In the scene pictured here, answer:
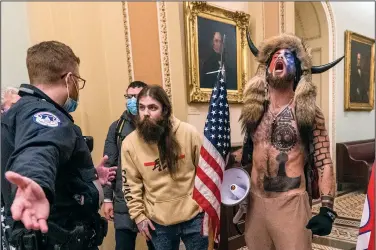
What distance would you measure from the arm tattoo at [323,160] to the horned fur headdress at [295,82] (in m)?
0.10

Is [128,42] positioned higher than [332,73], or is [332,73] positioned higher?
[128,42]

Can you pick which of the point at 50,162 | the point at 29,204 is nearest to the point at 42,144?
the point at 50,162

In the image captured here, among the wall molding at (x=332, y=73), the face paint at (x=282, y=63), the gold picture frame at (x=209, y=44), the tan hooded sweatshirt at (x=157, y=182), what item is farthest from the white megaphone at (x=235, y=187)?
the wall molding at (x=332, y=73)

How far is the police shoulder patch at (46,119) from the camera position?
1.24 metres

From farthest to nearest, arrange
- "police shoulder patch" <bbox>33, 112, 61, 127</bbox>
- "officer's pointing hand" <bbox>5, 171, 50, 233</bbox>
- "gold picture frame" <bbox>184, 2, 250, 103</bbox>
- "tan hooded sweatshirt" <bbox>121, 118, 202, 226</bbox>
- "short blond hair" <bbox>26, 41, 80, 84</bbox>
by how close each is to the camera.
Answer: "gold picture frame" <bbox>184, 2, 250, 103</bbox> → "tan hooded sweatshirt" <bbox>121, 118, 202, 226</bbox> → "short blond hair" <bbox>26, 41, 80, 84</bbox> → "police shoulder patch" <bbox>33, 112, 61, 127</bbox> → "officer's pointing hand" <bbox>5, 171, 50, 233</bbox>

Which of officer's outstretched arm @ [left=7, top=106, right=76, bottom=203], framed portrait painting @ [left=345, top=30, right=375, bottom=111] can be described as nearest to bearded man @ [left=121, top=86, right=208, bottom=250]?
officer's outstretched arm @ [left=7, top=106, right=76, bottom=203]

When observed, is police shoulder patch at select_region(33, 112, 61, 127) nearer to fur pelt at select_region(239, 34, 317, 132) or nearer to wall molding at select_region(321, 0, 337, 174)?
fur pelt at select_region(239, 34, 317, 132)

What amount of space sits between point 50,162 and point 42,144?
0.26 ft

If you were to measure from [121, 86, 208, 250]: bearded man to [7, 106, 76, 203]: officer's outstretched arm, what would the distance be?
0.86 metres

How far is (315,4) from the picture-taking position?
6.65 m

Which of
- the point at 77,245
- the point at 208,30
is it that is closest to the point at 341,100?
the point at 208,30

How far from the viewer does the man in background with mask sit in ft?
8.45

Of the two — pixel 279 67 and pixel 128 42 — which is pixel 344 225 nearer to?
pixel 279 67

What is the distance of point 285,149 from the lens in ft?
6.20
